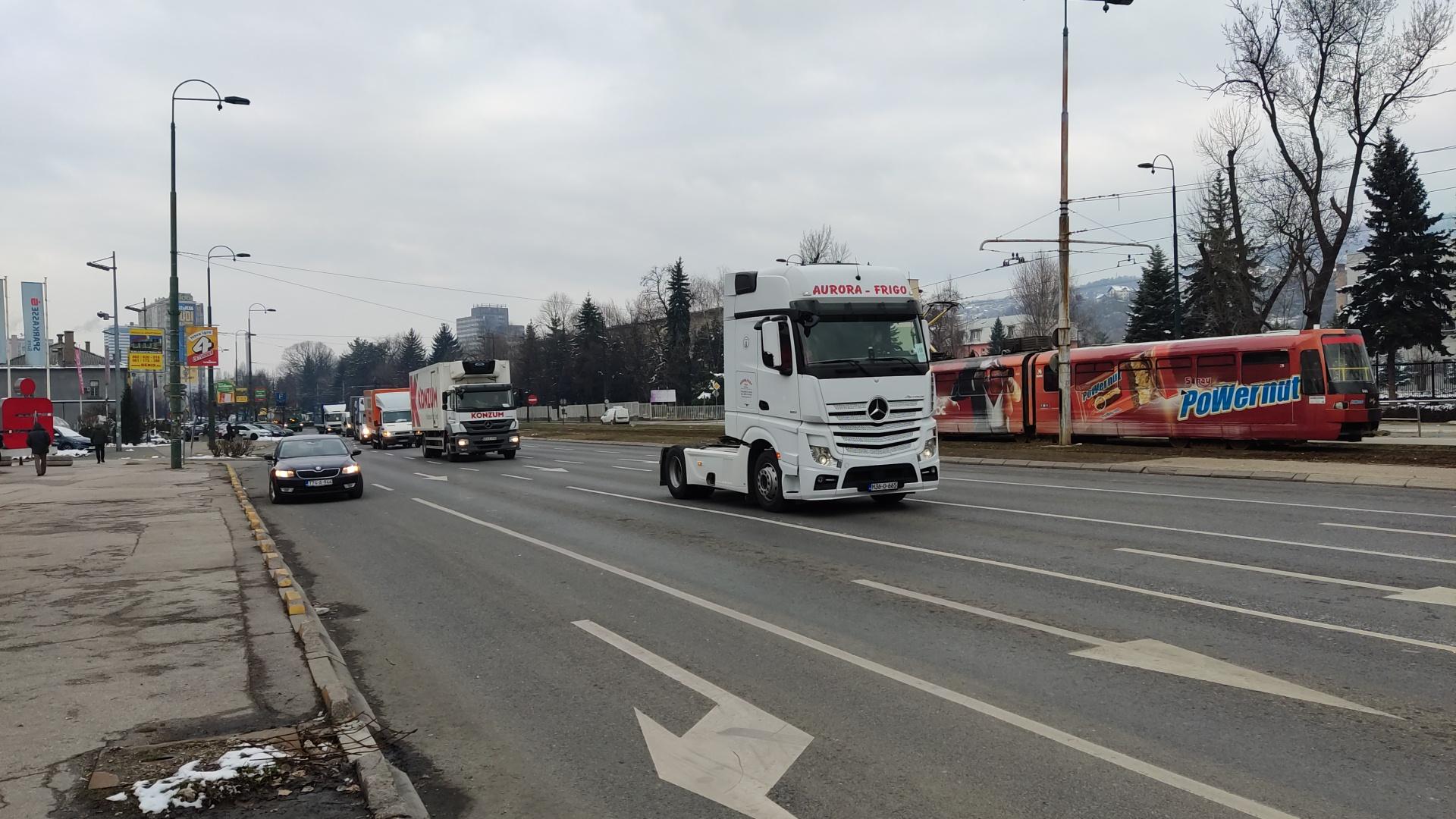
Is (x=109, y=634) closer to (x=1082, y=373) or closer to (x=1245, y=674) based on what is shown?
(x=1245, y=674)

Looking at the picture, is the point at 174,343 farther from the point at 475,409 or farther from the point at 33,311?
the point at 33,311

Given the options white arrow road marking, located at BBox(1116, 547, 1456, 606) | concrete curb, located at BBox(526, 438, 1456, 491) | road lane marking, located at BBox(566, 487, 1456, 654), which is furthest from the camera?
concrete curb, located at BBox(526, 438, 1456, 491)

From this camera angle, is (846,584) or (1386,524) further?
(1386,524)

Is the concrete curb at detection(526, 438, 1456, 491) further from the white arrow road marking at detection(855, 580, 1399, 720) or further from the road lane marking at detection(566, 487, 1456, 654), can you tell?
the white arrow road marking at detection(855, 580, 1399, 720)

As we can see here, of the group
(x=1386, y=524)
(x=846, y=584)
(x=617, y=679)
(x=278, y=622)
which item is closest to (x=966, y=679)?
(x=617, y=679)

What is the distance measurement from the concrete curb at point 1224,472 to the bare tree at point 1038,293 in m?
56.2

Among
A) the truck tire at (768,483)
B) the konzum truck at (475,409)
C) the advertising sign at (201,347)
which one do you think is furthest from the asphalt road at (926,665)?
the advertising sign at (201,347)

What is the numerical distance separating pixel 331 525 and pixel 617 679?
11.1m

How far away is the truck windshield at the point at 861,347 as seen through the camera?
43.7 feet

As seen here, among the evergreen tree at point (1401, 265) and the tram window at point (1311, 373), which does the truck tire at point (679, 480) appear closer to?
the tram window at point (1311, 373)

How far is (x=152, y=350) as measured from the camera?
1451 inches

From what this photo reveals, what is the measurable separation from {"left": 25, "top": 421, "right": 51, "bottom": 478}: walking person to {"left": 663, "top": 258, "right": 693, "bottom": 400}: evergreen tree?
68.2 m

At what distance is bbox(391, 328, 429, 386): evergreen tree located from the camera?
140 m

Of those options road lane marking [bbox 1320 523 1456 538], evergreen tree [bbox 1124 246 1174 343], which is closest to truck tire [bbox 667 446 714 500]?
road lane marking [bbox 1320 523 1456 538]
